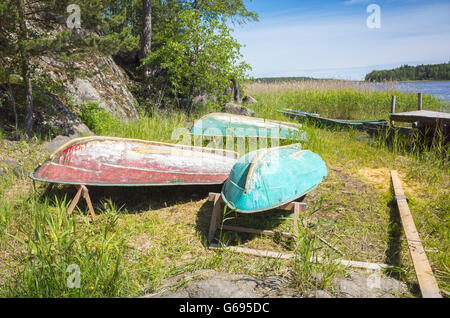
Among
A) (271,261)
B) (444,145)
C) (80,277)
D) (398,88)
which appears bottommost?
(271,261)

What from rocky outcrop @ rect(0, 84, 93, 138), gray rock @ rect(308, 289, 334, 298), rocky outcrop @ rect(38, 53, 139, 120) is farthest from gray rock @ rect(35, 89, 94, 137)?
gray rock @ rect(308, 289, 334, 298)

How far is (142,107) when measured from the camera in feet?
29.8

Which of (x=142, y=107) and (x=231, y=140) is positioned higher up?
(x=142, y=107)

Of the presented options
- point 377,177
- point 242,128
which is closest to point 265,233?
point 377,177

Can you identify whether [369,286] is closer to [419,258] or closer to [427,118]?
[419,258]

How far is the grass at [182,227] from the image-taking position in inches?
89.5

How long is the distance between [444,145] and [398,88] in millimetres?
6982

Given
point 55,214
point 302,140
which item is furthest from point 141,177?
point 302,140

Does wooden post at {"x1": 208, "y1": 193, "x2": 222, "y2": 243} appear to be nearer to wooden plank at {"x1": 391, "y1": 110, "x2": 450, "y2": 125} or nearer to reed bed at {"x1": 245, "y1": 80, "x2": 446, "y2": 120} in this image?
wooden plank at {"x1": 391, "y1": 110, "x2": 450, "y2": 125}

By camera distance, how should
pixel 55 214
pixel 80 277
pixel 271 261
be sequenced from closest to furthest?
pixel 80 277 < pixel 271 261 < pixel 55 214

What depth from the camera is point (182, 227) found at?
11.8 feet

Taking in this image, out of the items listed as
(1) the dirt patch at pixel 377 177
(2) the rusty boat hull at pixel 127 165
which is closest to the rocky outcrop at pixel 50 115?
(2) the rusty boat hull at pixel 127 165

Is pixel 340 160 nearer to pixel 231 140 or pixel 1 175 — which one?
pixel 231 140

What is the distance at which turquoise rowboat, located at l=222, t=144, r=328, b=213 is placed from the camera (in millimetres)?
3209
